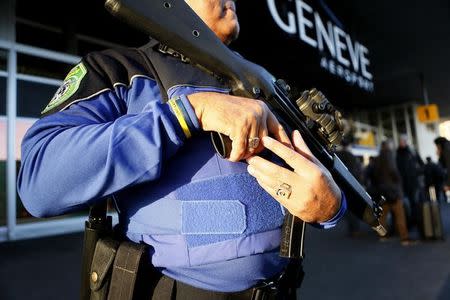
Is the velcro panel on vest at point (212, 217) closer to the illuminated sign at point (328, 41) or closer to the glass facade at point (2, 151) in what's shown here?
the illuminated sign at point (328, 41)

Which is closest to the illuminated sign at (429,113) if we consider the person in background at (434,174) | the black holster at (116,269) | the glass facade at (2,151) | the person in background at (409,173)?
the person in background at (434,174)

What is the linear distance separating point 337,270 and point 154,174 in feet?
9.95

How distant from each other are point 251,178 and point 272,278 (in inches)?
9.9

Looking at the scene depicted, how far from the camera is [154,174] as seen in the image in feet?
2.06

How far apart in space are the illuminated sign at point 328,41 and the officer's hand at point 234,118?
378 cm

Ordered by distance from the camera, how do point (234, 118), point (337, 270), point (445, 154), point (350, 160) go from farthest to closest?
point (350, 160) → point (445, 154) → point (337, 270) → point (234, 118)

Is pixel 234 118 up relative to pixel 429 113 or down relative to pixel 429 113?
down

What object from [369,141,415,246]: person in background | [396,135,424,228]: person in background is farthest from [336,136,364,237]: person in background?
[396,135,424,228]: person in background

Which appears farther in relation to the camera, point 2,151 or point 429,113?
point 429,113

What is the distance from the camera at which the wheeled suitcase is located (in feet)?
13.9

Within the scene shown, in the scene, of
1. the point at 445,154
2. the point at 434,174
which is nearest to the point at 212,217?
the point at 445,154

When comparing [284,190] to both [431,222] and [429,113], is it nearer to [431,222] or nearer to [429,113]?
[431,222]

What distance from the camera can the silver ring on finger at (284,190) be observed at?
0.64m

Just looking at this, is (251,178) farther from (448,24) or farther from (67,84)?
(448,24)
